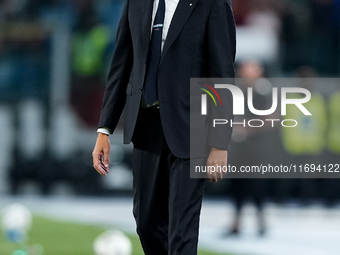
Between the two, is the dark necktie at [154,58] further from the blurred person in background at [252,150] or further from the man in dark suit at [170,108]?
the blurred person in background at [252,150]

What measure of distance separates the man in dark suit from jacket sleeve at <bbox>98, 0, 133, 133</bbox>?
3.2 inches

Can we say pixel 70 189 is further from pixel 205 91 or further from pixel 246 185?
pixel 205 91

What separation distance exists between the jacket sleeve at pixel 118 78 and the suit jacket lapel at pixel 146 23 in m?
0.18

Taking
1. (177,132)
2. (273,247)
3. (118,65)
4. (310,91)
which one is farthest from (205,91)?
(310,91)

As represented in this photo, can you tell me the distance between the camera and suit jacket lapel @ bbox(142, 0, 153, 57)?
3354 mm

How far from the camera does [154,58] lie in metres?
3.34

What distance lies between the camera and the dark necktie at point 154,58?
10.9 ft

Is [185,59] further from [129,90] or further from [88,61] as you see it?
[88,61]

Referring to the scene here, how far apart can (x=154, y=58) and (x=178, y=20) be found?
8.6 inches

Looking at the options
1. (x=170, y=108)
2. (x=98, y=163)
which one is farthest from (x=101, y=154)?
(x=170, y=108)

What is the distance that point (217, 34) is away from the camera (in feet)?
10.7

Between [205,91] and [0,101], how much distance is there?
8.88 meters

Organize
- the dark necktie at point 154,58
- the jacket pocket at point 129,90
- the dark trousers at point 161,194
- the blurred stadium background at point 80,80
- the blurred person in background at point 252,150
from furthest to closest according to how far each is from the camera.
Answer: the blurred stadium background at point 80,80 → the blurred person in background at point 252,150 → the jacket pocket at point 129,90 → the dark necktie at point 154,58 → the dark trousers at point 161,194

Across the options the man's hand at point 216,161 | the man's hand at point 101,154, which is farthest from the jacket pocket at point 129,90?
the man's hand at point 216,161
